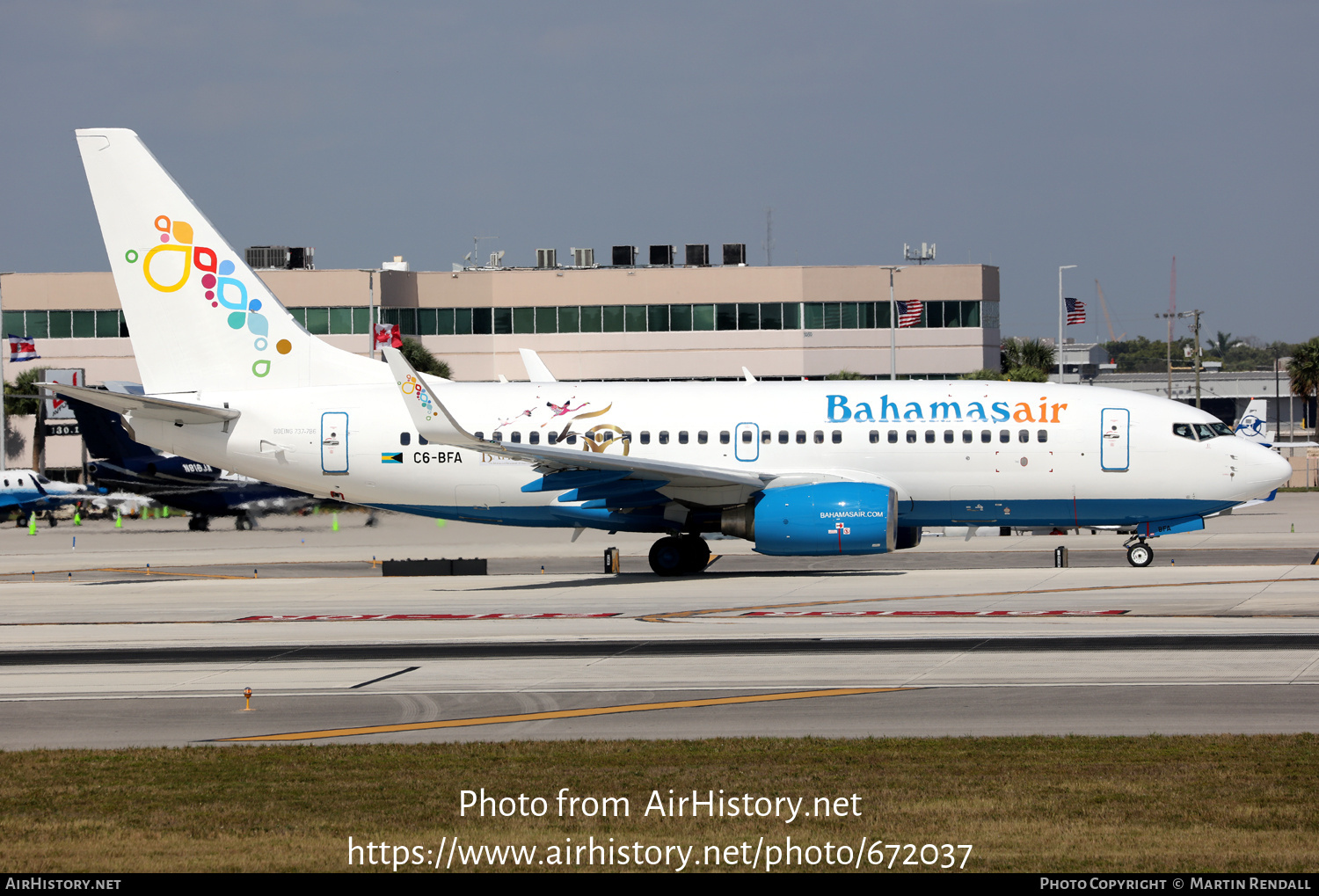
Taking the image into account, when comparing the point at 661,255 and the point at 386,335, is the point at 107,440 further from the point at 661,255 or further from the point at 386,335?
the point at 661,255

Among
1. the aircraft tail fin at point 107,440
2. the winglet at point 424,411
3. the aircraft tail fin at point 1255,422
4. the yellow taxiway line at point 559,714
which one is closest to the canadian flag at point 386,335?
the aircraft tail fin at point 107,440

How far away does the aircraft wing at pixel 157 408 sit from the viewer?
2897 centimetres

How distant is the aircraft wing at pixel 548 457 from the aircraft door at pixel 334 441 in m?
3.85

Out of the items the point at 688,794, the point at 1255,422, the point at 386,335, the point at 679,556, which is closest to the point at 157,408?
the point at 679,556

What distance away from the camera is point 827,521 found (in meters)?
28.7

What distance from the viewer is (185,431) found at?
1267 inches

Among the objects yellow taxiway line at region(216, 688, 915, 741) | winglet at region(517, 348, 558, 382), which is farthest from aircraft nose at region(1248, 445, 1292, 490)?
winglet at region(517, 348, 558, 382)

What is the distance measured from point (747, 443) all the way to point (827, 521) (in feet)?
11.8

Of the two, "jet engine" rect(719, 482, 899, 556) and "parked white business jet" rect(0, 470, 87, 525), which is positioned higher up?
"jet engine" rect(719, 482, 899, 556)

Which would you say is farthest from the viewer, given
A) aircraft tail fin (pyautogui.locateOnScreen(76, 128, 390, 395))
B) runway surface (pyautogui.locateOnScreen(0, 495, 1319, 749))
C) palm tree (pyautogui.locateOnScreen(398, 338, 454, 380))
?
palm tree (pyautogui.locateOnScreen(398, 338, 454, 380))

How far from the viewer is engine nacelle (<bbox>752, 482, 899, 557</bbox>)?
28.7 metres

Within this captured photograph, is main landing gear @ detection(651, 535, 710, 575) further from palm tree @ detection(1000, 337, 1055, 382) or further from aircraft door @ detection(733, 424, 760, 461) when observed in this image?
palm tree @ detection(1000, 337, 1055, 382)

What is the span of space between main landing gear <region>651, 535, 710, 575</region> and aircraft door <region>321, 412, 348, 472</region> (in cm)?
805
